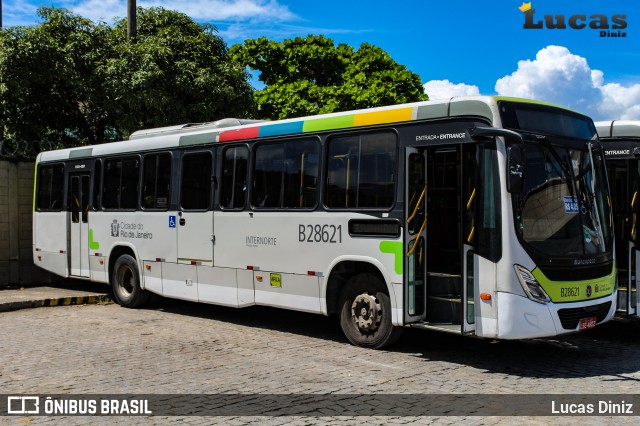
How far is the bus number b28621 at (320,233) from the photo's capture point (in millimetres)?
9578

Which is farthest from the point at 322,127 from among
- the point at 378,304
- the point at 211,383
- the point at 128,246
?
the point at 128,246

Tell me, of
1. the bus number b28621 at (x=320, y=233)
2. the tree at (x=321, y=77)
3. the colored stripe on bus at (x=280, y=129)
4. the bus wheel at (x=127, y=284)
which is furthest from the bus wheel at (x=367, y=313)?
the tree at (x=321, y=77)

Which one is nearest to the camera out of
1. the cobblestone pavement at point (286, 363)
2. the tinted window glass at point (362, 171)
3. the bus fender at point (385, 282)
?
the cobblestone pavement at point (286, 363)

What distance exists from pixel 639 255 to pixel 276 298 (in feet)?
16.4

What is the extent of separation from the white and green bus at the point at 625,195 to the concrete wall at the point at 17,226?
1242 centimetres

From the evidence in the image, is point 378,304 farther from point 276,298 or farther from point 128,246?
point 128,246

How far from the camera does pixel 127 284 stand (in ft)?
45.2

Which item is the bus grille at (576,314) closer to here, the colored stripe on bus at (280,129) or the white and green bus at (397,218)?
the white and green bus at (397,218)

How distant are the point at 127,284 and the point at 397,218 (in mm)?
6905

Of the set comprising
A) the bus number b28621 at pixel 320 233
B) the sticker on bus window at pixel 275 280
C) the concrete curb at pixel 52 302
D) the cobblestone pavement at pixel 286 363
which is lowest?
the cobblestone pavement at pixel 286 363

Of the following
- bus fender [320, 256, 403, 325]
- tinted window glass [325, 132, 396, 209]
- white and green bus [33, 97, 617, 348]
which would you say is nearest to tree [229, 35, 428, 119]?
white and green bus [33, 97, 617, 348]

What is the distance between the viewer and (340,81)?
41.4m

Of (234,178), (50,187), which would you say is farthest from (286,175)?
(50,187)

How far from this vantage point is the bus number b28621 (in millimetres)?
9578
